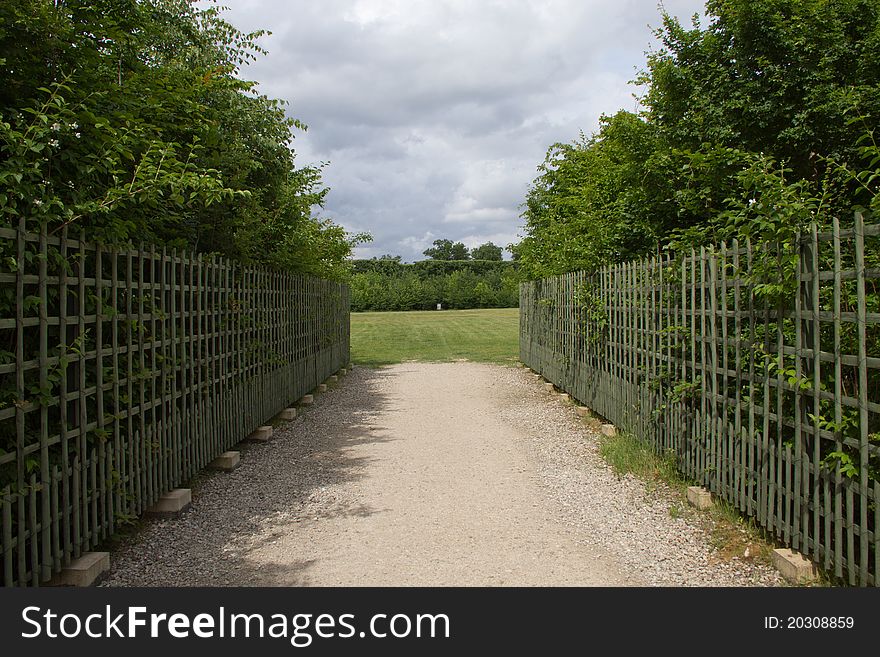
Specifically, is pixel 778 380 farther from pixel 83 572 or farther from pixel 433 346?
pixel 433 346

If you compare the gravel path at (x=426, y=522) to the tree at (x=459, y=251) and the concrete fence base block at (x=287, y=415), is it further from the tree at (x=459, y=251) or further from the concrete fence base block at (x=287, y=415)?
the tree at (x=459, y=251)

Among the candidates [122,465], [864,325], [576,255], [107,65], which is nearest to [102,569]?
[122,465]

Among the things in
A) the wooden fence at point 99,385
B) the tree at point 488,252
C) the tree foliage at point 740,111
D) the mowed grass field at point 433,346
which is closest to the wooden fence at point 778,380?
the tree foliage at point 740,111

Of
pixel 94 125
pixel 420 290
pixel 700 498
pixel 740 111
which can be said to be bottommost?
pixel 700 498

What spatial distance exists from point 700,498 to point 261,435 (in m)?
5.22

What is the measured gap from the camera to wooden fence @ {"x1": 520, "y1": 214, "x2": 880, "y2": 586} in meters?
3.40

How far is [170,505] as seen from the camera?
5109 mm

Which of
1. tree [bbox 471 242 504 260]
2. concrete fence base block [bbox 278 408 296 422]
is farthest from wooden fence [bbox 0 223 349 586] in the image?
tree [bbox 471 242 504 260]

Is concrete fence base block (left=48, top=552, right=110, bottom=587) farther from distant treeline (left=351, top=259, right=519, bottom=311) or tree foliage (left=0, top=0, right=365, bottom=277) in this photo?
distant treeline (left=351, top=259, right=519, bottom=311)

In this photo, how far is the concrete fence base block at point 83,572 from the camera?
12.2 feet

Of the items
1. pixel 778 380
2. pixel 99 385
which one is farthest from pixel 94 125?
pixel 778 380

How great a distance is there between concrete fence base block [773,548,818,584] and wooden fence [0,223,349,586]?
427cm

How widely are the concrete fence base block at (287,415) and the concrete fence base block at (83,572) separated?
5479 mm

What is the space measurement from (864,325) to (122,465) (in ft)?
15.5
